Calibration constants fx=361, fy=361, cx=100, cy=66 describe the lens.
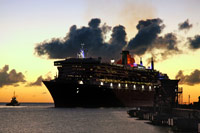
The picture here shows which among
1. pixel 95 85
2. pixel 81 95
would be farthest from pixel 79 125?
pixel 95 85

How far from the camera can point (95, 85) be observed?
119m

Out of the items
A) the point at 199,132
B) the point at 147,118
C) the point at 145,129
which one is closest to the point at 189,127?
the point at 199,132

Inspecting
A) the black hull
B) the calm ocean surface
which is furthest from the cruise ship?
the calm ocean surface

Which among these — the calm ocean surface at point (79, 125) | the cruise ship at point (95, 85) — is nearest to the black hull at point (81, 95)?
the cruise ship at point (95, 85)

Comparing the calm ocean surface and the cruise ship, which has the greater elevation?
the cruise ship

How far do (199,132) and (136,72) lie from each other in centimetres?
10559

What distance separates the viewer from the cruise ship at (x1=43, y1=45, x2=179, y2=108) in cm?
11612

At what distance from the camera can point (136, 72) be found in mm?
149375

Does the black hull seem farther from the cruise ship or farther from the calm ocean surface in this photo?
the calm ocean surface

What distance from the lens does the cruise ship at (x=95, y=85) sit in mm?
116125

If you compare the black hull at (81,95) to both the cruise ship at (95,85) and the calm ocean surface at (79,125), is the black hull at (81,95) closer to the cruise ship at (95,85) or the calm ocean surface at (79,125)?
the cruise ship at (95,85)

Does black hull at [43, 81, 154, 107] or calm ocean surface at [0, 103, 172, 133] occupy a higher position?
black hull at [43, 81, 154, 107]

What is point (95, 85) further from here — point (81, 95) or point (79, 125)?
point (79, 125)

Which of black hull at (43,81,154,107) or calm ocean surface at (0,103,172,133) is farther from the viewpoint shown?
black hull at (43,81,154,107)
